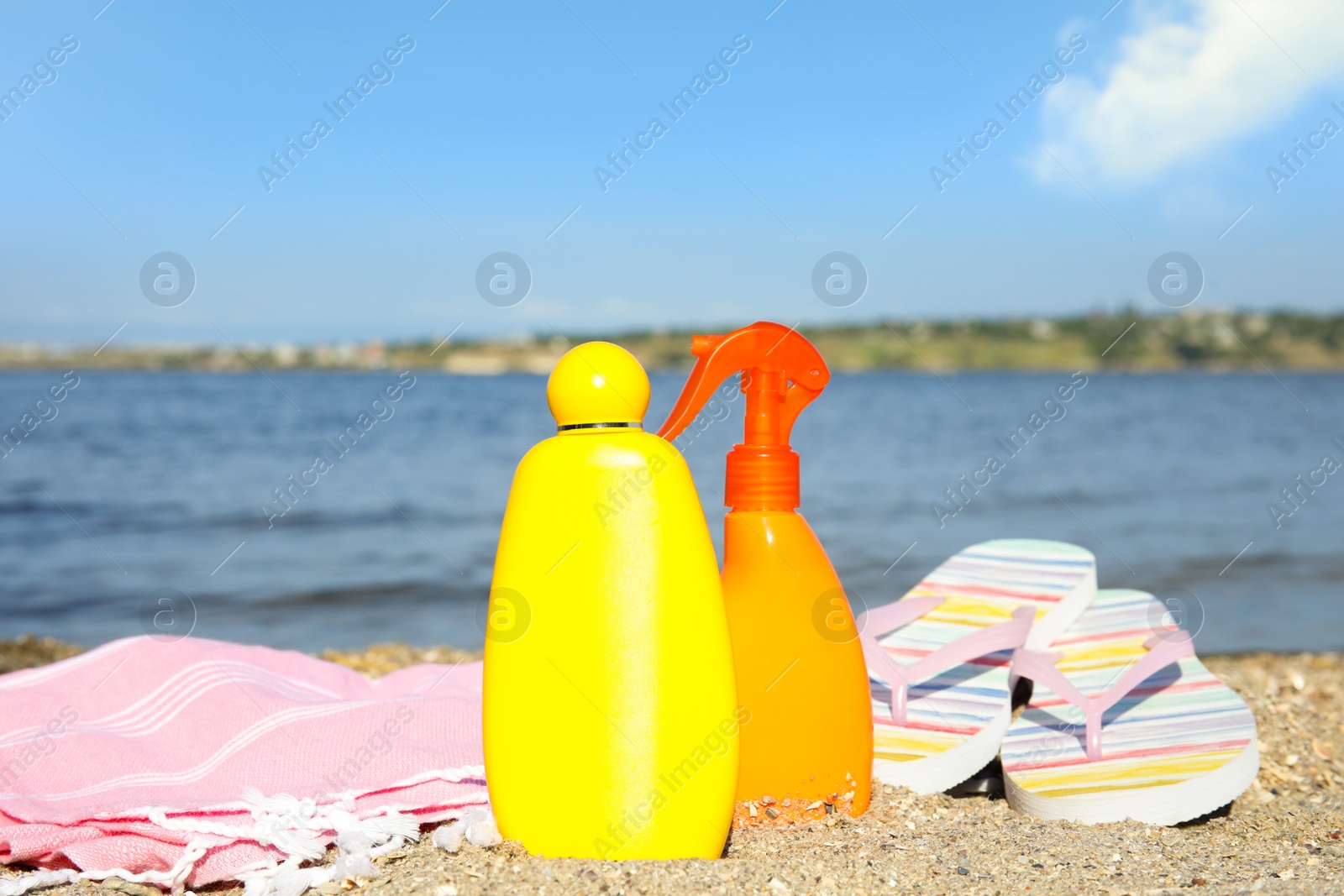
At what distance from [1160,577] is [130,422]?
607 inches

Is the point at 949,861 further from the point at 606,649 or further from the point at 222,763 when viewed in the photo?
the point at 222,763

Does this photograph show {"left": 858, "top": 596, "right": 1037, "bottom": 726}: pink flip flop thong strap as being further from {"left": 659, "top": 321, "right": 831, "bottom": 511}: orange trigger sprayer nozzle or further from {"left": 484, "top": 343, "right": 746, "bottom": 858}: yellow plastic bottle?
{"left": 484, "top": 343, "right": 746, "bottom": 858}: yellow plastic bottle

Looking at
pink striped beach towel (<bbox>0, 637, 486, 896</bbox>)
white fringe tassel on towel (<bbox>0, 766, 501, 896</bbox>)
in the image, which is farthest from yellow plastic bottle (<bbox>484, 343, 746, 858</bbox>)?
pink striped beach towel (<bbox>0, 637, 486, 896</bbox>)

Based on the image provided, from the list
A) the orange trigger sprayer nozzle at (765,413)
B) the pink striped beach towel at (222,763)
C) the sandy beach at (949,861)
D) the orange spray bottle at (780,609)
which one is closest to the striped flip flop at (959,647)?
the sandy beach at (949,861)

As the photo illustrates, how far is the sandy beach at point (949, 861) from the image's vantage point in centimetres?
152

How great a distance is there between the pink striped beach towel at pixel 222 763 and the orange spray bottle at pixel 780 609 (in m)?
0.59

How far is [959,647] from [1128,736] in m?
0.46

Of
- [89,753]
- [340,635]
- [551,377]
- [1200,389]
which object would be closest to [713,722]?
[551,377]

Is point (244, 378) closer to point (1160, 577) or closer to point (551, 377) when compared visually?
point (1160, 577)

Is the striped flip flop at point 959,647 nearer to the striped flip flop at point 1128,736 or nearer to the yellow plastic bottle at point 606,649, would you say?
the striped flip flop at point 1128,736

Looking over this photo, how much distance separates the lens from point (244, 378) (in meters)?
30.1

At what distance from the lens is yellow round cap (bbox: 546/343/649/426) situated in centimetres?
158

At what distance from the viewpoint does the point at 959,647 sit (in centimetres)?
251

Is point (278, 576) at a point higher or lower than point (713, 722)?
higher
